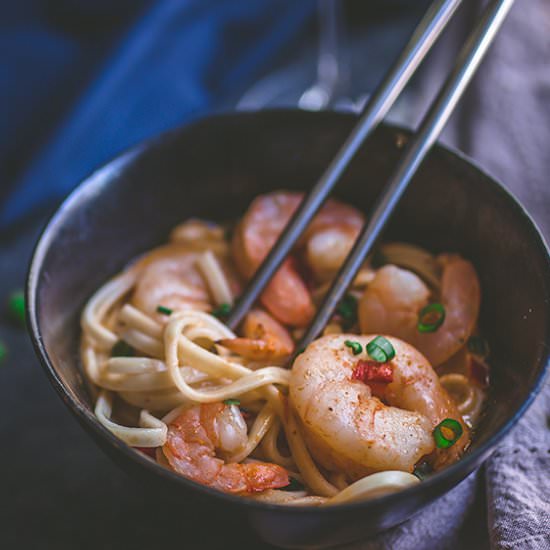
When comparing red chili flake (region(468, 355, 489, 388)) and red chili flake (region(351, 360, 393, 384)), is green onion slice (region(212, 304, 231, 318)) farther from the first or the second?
red chili flake (region(468, 355, 489, 388))

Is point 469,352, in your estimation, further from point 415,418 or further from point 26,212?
point 26,212

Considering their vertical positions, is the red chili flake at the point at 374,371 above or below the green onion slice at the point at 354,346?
below

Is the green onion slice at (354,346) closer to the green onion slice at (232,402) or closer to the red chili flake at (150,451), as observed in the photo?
the green onion slice at (232,402)

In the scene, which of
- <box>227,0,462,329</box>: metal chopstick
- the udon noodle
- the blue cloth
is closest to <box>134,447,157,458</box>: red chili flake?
the udon noodle

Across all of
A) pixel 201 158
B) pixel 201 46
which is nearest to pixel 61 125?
pixel 201 46

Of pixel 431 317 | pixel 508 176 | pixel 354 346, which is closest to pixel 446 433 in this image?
pixel 354 346

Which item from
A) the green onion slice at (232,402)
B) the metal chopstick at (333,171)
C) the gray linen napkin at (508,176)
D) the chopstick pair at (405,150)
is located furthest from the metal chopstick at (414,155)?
the gray linen napkin at (508,176)

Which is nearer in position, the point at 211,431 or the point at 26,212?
the point at 211,431

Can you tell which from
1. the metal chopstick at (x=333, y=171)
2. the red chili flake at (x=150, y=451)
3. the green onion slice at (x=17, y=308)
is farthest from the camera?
the green onion slice at (x=17, y=308)
